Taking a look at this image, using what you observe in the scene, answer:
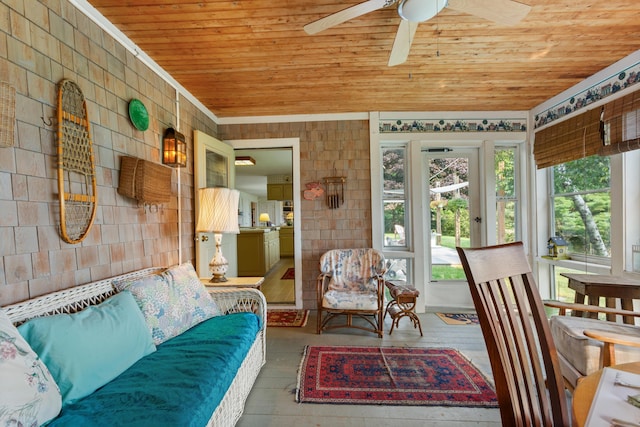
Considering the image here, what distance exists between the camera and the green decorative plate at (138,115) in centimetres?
205

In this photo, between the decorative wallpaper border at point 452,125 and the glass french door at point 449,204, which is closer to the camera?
the decorative wallpaper border at point 452,125

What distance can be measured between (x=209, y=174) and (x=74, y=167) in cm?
162

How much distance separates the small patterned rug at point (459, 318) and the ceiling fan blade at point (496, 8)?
2906mm

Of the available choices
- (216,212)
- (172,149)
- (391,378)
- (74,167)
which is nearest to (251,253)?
(216,212)

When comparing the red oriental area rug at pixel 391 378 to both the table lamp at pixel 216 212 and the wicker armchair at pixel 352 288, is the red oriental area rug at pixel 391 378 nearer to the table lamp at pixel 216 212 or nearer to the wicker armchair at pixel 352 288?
the wicker armchair at pixel 352 288

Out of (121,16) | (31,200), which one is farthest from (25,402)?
(121,16)

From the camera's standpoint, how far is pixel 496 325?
84cm

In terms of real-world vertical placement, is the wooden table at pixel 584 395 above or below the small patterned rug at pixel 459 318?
above

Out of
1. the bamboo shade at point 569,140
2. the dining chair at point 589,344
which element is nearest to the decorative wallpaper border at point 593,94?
the bamboo shade at point 569,140

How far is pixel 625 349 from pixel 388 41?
254 cm

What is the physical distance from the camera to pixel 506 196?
366 centimetres

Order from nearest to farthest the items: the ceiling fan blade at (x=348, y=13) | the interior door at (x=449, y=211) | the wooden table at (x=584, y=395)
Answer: the wooden table at (x=584, y=395), the ceiling fan blade at (x=348, y=13), the interior door at (x=449, y=211)

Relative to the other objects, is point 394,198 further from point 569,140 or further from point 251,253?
point 251,253

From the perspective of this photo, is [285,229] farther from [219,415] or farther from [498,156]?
[219,415]
